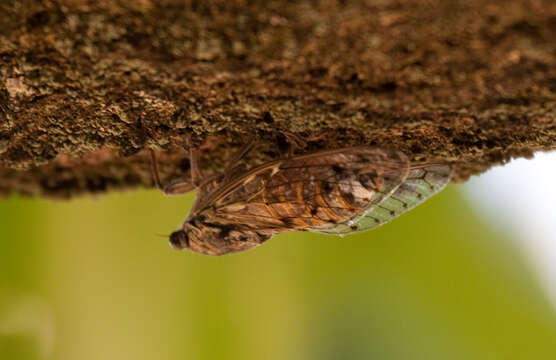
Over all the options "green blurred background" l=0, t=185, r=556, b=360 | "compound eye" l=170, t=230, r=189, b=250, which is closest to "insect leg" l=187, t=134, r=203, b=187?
"compound eye" l=170, t=230, r=189, b=250

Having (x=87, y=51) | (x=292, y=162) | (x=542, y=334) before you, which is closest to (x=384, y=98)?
(x=292, y=162)

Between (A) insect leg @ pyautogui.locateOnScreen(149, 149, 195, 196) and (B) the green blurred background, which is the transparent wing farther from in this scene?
(B) the green blurred background

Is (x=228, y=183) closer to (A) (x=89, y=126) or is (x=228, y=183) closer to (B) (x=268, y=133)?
(B) (x=268, y=133)

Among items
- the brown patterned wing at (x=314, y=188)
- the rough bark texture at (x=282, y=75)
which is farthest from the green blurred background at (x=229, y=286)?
the rough bark texture at (x=282, y=75)

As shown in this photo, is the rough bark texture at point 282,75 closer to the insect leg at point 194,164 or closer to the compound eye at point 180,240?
the insect leg at point 194,164

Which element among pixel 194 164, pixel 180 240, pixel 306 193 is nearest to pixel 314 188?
pixel 306 193

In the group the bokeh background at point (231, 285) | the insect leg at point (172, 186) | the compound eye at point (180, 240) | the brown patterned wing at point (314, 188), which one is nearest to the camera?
the brown patterned wing at point (314, 188)

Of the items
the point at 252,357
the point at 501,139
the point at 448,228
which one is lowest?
the point at 252,357
